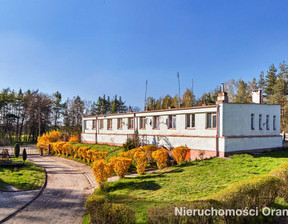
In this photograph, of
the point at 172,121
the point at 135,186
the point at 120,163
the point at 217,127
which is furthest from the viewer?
the point at 172,121

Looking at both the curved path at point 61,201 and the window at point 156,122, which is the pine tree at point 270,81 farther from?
the curved path at point 61,201

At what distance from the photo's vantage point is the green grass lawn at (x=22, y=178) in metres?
11.2

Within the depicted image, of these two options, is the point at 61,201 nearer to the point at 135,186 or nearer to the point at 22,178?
the point at 135,186

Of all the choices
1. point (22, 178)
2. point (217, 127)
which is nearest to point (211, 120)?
point (217, 127)

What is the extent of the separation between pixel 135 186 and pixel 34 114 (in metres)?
42.0

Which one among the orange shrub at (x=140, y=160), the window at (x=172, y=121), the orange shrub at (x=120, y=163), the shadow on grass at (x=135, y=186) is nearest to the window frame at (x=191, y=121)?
the window at (x=172, y=121)

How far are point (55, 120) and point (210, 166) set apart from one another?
1826 inches

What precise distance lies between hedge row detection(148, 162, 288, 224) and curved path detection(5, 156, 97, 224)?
4276mm

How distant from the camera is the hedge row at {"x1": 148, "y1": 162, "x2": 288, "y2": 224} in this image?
404cm

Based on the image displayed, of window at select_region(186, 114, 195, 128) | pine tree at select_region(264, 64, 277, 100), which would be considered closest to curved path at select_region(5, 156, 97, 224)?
window at select_region(186, 114, 195, 128)

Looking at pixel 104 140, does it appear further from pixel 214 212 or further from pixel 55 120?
pixel 55 120

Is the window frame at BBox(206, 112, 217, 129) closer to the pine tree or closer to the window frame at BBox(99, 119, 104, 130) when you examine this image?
the window frame at BBox(99, 119, 104, 130)

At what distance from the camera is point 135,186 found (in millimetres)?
10547

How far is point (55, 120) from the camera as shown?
51688 millimetres
